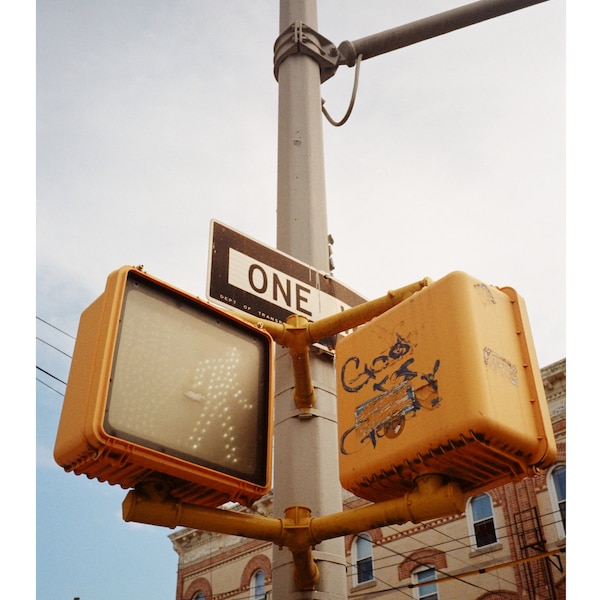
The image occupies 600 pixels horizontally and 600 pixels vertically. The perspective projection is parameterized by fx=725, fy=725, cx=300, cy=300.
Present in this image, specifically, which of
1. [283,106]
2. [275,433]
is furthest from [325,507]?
[283,106]

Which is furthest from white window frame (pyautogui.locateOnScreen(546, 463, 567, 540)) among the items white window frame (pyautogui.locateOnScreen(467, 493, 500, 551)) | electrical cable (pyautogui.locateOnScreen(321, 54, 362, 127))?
electrical cable (pyautogui.locateOnScreen(321, 54, 362, 127))

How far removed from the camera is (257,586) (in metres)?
25.5

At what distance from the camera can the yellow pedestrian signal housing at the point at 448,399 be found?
2031 mm

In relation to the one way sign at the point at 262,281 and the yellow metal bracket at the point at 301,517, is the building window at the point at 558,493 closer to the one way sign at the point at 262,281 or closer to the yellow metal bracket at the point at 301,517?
the one way sign at the point at 262,281

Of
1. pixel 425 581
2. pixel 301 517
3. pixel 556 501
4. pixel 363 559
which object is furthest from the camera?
pixel 363 559

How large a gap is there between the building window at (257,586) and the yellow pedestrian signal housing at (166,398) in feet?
80.8

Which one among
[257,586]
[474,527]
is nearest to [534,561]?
[474,527]

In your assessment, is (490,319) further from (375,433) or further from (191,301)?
(191,301)

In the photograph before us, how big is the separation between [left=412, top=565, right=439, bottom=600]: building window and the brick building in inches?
1.1

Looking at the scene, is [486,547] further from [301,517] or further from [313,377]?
[301,517]

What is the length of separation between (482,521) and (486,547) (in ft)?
2.47

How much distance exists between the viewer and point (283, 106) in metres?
4.44

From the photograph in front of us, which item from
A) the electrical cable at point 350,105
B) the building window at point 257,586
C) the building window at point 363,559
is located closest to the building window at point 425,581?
the building window at point 363,559

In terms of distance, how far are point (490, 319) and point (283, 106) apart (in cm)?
262
